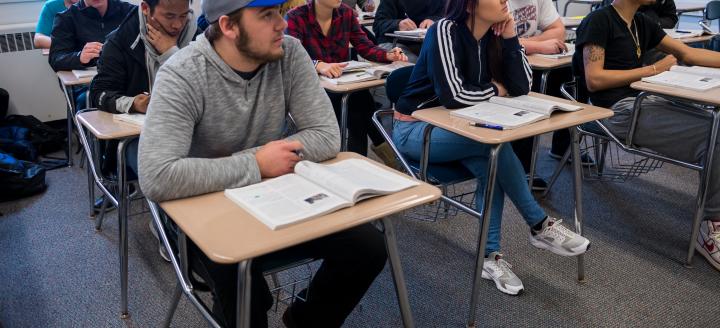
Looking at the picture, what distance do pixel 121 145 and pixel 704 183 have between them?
2.03m

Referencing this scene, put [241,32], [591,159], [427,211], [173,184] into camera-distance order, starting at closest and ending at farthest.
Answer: [173,184] → [241,32] → [427,211] → [591,159]

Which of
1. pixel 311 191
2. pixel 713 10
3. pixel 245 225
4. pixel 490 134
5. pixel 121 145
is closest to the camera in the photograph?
pixel 245 225

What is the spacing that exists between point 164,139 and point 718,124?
6.01ft

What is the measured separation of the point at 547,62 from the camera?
269cm

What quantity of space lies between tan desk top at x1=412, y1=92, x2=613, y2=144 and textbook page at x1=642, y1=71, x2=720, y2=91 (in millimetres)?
450

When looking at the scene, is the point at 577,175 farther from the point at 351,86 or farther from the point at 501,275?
the point at 351,86

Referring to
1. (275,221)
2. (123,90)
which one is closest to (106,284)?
(123,90)

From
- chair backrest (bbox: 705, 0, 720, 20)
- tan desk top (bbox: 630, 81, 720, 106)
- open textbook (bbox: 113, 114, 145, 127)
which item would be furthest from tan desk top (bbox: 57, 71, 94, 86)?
chair backrest (bbox: 705, 0, 720, 20)

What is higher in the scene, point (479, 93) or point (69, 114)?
point (479, 93)

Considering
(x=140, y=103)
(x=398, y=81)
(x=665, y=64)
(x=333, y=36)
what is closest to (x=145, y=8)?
(x=140, y=103)

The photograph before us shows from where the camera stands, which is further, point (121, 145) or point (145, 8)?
point (145, 8)

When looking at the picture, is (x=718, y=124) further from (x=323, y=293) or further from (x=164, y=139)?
(x=164, y=139)

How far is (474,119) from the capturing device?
1.72 meters

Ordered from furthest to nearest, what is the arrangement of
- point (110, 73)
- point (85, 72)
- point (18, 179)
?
point (18, 179), point (85, 72), point (110, 73)
